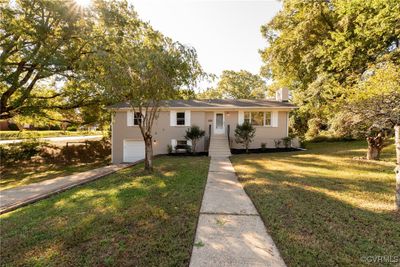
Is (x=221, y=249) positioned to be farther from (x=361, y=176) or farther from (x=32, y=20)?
(x=32, y=20)

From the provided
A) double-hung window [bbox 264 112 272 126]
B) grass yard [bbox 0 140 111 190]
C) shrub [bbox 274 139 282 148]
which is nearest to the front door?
double-hung window [bbox 264 112 272 126]

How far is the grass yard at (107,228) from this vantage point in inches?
114

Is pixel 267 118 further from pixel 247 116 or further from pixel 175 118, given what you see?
pixel 175 118

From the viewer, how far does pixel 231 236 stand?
3.39m

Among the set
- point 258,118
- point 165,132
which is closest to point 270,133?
point 258,118

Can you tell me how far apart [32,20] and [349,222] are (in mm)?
15296

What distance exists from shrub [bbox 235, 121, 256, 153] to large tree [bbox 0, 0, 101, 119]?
10.2 metres

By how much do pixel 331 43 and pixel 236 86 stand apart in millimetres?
23425

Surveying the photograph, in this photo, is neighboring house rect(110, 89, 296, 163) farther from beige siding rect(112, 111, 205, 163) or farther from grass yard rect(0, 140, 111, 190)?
grass yard rect(0, 140, 111, 190)

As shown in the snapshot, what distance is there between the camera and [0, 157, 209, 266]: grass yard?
9.52 ft

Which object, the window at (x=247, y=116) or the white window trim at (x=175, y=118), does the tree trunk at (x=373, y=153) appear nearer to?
the window at (x=247, y=116)

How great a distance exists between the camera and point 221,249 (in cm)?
302

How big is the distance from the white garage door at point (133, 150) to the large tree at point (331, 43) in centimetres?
1227

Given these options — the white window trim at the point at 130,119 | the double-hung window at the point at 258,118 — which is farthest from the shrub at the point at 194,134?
the white window trim at the point at 130,119
